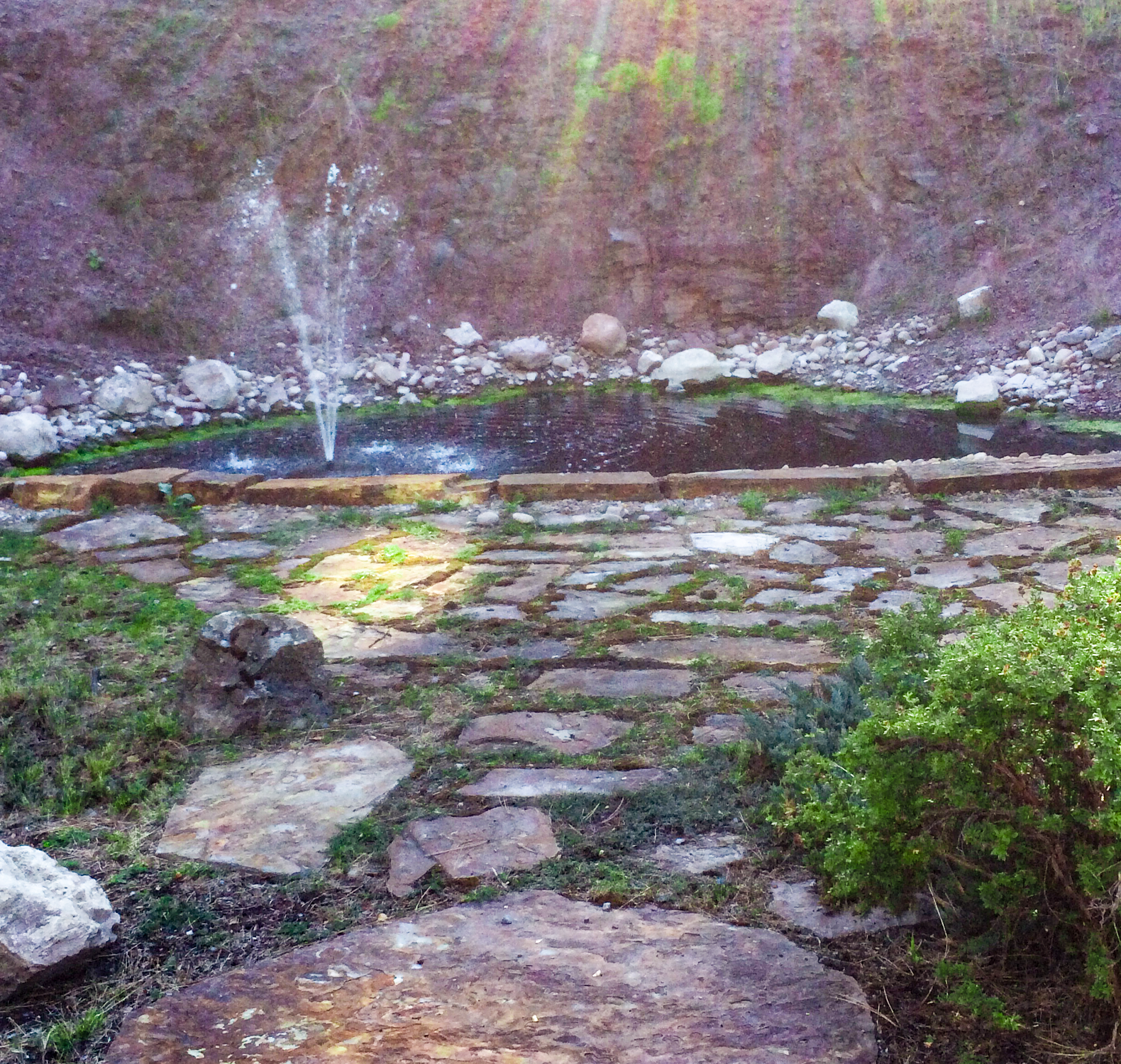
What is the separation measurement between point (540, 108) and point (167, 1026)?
1226 cm

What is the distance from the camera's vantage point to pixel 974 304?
10242 mm

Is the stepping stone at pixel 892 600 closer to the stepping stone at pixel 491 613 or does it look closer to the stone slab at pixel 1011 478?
the stepping stone at pixel 491 613

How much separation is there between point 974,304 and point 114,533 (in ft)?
26.7

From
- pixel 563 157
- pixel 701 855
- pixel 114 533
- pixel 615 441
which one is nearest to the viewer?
pixel 701 855

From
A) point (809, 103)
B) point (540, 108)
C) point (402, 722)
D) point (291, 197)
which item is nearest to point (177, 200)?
point (291, 197)

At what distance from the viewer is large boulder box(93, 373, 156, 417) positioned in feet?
27.8

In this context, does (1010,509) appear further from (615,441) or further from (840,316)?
(840,316)

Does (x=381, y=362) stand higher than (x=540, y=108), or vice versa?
(x=540, y=108)

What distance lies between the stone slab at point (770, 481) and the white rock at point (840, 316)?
5905 millimetres

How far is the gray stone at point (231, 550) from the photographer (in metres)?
4.55

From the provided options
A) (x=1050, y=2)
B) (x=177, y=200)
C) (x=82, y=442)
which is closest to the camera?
(x=82, y=442)

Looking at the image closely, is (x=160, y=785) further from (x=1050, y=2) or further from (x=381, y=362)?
(x=1050, y=2)

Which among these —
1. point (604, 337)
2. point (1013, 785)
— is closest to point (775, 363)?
point (604, 337)

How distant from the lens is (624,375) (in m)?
10.3
